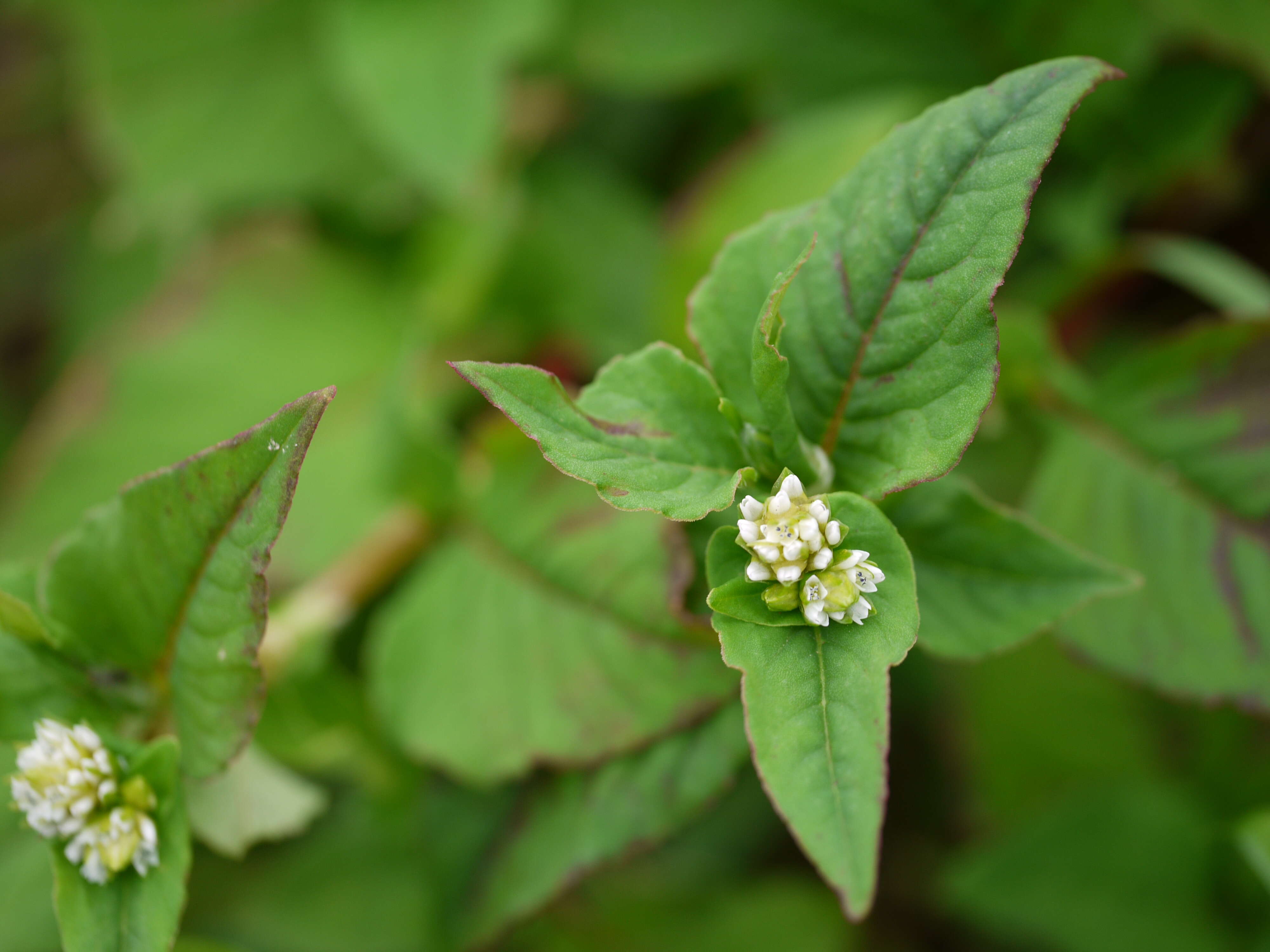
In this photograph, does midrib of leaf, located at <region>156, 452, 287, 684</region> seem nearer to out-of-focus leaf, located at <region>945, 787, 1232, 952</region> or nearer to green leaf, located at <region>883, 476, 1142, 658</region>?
green leaf, located at <region>883, 476, 1142, 658</region>

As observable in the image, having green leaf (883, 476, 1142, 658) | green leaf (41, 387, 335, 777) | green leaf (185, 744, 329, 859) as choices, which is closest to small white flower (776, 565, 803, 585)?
green leaf (883, 476, 1142, 658)

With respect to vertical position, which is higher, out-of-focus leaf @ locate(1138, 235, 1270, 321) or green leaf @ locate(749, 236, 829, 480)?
green leaf @ locate(749, 236, 829, 480)

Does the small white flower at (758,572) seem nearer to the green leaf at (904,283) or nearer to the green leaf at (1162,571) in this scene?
the green leaf at (904,283)

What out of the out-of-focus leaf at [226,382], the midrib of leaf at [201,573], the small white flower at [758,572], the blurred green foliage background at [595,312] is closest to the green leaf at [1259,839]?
the blurred green foliage background at [595,312]

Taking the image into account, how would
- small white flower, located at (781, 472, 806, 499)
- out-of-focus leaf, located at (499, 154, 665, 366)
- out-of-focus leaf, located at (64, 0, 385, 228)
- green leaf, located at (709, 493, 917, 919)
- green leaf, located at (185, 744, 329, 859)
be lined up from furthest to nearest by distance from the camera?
out-of-focus leaf, located at (64, 0, 385, 228) → out-of-focus leaf, located at (499, 154, 665, 366) → green leaf, located at (185, 744, 329, 859) → small white flower, located at (781, 472, 806, 499) → green leaf, located at (709, 493, 917, 919)

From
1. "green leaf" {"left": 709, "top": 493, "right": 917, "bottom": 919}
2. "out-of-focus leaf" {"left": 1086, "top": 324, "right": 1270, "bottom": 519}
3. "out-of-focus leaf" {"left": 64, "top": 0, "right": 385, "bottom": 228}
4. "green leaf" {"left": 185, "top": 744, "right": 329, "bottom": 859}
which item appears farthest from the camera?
"out-of-focus leaf" {"left": 64, "top": 0, "right": 385, "bottom": 228}

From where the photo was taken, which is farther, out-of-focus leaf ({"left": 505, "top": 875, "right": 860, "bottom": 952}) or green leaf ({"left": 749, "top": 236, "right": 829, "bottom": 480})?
out-of-focus leaf ({"left": 505, "top": 875, "right": 860, "bottom": 952})
